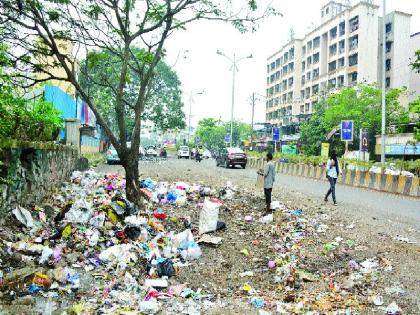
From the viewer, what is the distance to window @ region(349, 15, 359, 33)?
50.7m

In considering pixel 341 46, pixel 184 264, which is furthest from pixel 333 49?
pixel 184 264

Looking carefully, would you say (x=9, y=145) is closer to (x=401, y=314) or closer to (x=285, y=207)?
(x=401, y=314)

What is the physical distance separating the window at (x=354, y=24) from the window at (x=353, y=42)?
894 mm

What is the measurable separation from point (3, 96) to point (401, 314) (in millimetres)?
5421

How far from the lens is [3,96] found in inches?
212

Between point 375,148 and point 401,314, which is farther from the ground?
point 375,148

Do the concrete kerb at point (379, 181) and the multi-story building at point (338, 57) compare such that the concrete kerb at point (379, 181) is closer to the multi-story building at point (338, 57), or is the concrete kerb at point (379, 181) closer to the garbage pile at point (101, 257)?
the garbage pile at point (101, 257)

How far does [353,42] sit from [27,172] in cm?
5163

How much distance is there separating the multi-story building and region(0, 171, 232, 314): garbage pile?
39119 millimetres

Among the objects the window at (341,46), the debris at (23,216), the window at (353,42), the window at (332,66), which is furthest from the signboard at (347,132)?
the window at (332,66)

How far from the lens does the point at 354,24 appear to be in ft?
169

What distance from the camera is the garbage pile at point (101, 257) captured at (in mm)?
4621

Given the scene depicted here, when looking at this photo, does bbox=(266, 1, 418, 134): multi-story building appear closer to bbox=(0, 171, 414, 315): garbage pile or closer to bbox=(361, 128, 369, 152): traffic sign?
bbox=(361, 128, 369, 152): traffic sign

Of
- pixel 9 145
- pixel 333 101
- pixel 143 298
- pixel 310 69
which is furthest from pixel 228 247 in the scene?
pixel 310 69
